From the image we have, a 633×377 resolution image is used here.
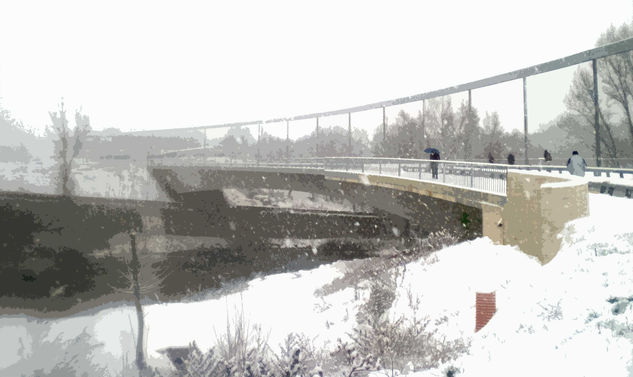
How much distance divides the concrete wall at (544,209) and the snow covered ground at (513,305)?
38 cm

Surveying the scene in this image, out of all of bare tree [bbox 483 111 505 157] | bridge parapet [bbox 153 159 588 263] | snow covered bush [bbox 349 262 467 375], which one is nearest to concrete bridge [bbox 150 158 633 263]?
bridge parapet [bbox 153 159 588 263]

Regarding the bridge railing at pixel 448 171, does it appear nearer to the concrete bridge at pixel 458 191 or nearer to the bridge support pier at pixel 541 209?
the concrete bridge at pixel 458 191

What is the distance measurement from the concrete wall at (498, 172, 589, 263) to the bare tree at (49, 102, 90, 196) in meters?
44.0

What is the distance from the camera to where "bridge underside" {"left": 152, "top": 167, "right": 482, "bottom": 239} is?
17.3 meters

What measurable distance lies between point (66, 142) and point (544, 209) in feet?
158

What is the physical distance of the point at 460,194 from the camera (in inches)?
610

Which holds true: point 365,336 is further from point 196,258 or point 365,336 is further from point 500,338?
point 196,258

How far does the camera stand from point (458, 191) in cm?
1562

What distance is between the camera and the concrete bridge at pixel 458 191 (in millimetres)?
9555

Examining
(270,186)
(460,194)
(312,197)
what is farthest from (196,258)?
(460,194)

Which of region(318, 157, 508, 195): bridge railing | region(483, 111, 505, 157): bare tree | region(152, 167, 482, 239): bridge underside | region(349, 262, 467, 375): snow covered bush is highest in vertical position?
region(483, 111, 505, 157): bare tree

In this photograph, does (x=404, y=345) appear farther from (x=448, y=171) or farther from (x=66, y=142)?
(x=66, y=142)

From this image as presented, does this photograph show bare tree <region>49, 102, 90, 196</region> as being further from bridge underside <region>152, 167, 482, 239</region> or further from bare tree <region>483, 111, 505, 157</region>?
bare tree <region>483, 111, 505, 157</region>

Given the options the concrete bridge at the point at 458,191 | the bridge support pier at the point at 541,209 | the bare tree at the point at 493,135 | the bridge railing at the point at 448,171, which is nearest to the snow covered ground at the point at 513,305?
the bridge support pier at the point at 541,209
